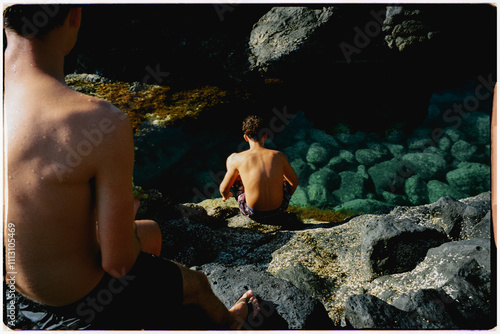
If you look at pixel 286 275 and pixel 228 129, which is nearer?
pixel 286 275

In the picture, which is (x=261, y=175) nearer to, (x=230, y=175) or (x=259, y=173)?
(x=259, y=173)

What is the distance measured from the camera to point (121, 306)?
5.53ft

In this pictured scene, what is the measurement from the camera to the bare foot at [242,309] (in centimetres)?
221

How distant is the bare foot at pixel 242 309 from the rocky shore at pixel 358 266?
7cm

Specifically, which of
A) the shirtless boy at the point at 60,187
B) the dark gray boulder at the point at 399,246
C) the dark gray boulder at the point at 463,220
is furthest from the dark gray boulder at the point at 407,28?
the shirtless boy at the point at 60,187

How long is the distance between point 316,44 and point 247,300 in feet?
21.9

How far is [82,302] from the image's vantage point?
1.57 meters

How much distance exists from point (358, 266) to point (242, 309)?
1365mm

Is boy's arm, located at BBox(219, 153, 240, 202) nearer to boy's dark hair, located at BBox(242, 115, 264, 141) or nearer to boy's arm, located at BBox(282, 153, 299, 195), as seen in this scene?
boy's dark hair, located at BBox(242, 115, 264, 141)

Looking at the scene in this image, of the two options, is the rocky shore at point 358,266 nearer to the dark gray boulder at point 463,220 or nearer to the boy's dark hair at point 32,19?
the dark gray boulder at point 463,220

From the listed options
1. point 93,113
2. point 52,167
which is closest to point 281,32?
point 93,113

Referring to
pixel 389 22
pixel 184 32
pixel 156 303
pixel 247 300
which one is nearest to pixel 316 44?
pixel 389 22

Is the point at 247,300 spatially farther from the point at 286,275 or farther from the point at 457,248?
the point at 457,248

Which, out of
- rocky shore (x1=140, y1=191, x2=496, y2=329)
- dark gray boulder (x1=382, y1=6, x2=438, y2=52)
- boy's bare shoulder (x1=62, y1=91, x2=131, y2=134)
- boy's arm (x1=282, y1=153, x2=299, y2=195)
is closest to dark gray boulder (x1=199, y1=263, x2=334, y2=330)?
rocky shore (x1=140, y1=191, x2=496, y2=329)
